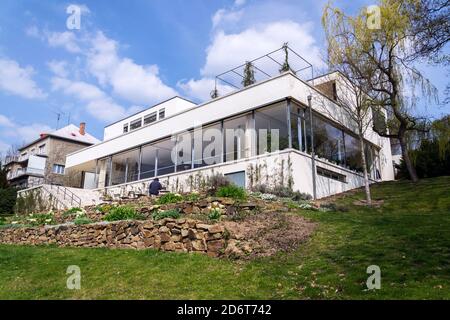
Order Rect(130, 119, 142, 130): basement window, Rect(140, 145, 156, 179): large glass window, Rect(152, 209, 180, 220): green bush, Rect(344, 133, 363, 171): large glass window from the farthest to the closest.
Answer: Rect(130, 119, 142, 130): basement window
Rect(140, 145, 156, 179): large glass window
Rect(344, 133, 363, 171): large glass window
Rect(152, 209, 180, 220): green bush

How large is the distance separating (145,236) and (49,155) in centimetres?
4885

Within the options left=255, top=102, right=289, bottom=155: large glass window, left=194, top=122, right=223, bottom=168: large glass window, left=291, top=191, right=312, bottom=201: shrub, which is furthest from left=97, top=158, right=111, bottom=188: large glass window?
left=291, top=191, right=312, bottom=201: shrub

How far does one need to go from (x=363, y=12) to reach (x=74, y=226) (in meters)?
16.9

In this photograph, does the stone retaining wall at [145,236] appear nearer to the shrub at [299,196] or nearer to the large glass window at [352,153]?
the shrub at [299,196]

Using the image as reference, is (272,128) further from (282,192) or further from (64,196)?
(64,196)

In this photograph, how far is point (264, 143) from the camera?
19.0 metres

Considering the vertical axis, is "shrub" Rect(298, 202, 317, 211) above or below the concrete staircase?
below

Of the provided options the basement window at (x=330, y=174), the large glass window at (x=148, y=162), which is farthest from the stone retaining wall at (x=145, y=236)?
the large glass window at (x=148, y=162)

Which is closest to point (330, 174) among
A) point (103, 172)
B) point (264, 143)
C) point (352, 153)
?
point (352, 153)

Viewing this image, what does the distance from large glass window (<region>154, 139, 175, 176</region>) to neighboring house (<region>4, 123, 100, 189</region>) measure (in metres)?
28.3

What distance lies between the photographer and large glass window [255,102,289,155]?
1833 cm

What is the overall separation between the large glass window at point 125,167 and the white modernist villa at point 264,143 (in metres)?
0.26

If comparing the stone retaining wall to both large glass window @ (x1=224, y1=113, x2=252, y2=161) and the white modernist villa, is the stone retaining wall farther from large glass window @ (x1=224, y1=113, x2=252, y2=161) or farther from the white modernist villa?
large glass window @ (x1=224, y1=113, x2=252, y2=161)
